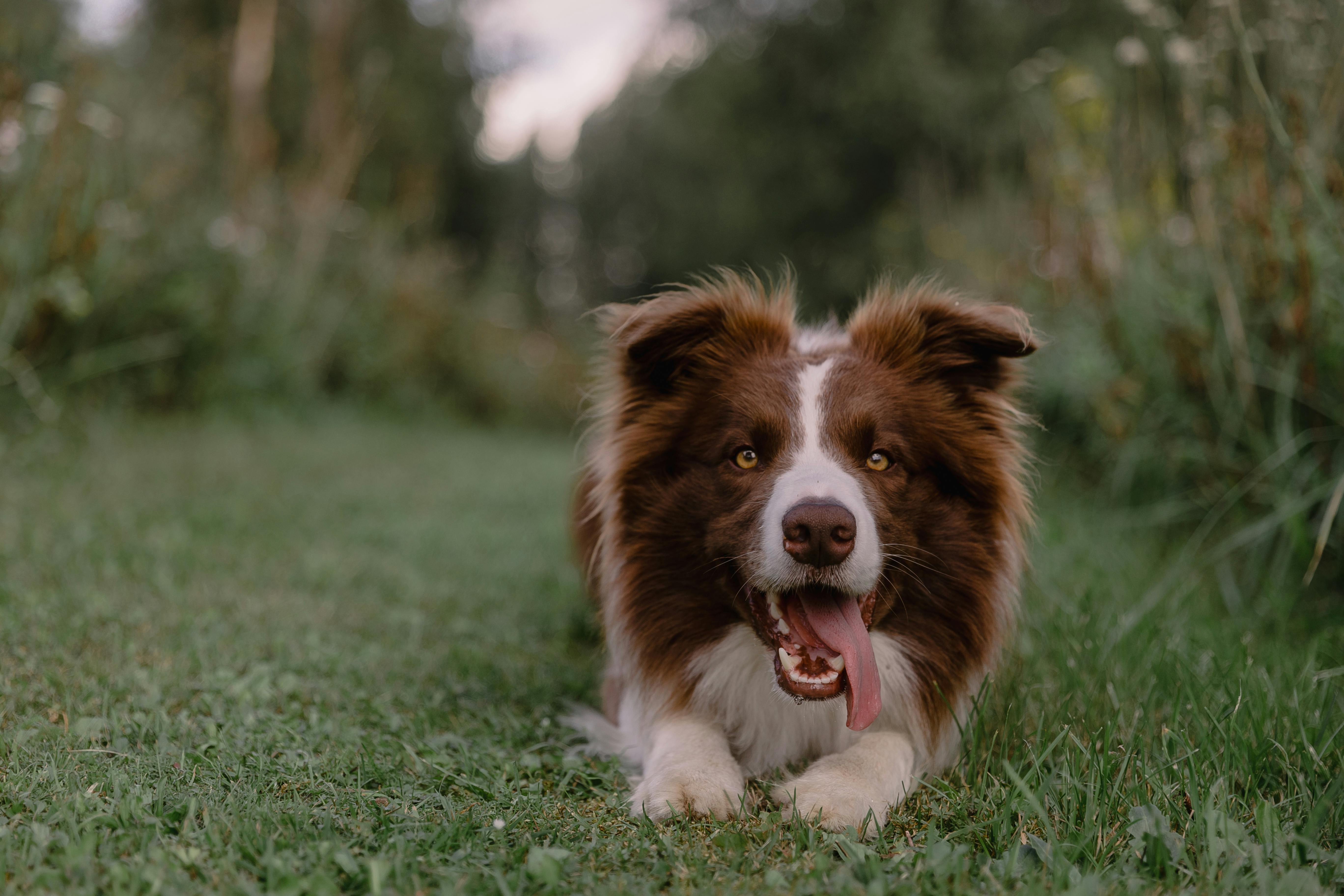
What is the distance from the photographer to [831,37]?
2370 centimetres

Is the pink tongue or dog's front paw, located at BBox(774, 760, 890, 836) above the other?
the pink tongue

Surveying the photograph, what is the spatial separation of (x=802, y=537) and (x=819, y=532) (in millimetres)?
46

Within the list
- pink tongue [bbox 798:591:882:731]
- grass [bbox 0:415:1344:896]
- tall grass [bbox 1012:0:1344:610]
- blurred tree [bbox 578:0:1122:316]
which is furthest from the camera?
blurred tree [bbox 578:0:1122:316]

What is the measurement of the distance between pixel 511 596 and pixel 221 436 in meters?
4.18

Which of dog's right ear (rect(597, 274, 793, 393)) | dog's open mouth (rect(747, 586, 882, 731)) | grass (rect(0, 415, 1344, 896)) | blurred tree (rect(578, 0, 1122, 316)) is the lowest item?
grass (rect(0, 415, 1344, 896))

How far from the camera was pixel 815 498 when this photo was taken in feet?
7.68

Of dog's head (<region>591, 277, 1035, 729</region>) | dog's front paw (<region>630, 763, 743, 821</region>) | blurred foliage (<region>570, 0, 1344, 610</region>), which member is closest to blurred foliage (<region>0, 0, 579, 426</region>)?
dog's head (<region>591, 277, 1035, 729</region>)

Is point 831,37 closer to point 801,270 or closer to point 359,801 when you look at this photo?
point 801,270

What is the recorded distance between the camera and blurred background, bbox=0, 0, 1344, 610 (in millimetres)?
4277

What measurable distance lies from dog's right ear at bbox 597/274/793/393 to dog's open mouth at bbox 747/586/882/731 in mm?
765

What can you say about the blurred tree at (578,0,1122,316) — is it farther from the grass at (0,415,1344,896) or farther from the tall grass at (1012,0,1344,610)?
the grass at (0,415,1344,896)

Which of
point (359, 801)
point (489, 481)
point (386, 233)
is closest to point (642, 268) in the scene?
point (386, 233)

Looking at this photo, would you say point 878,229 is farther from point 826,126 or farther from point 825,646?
point 825,646

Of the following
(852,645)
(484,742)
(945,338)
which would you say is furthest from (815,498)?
(484,742)
